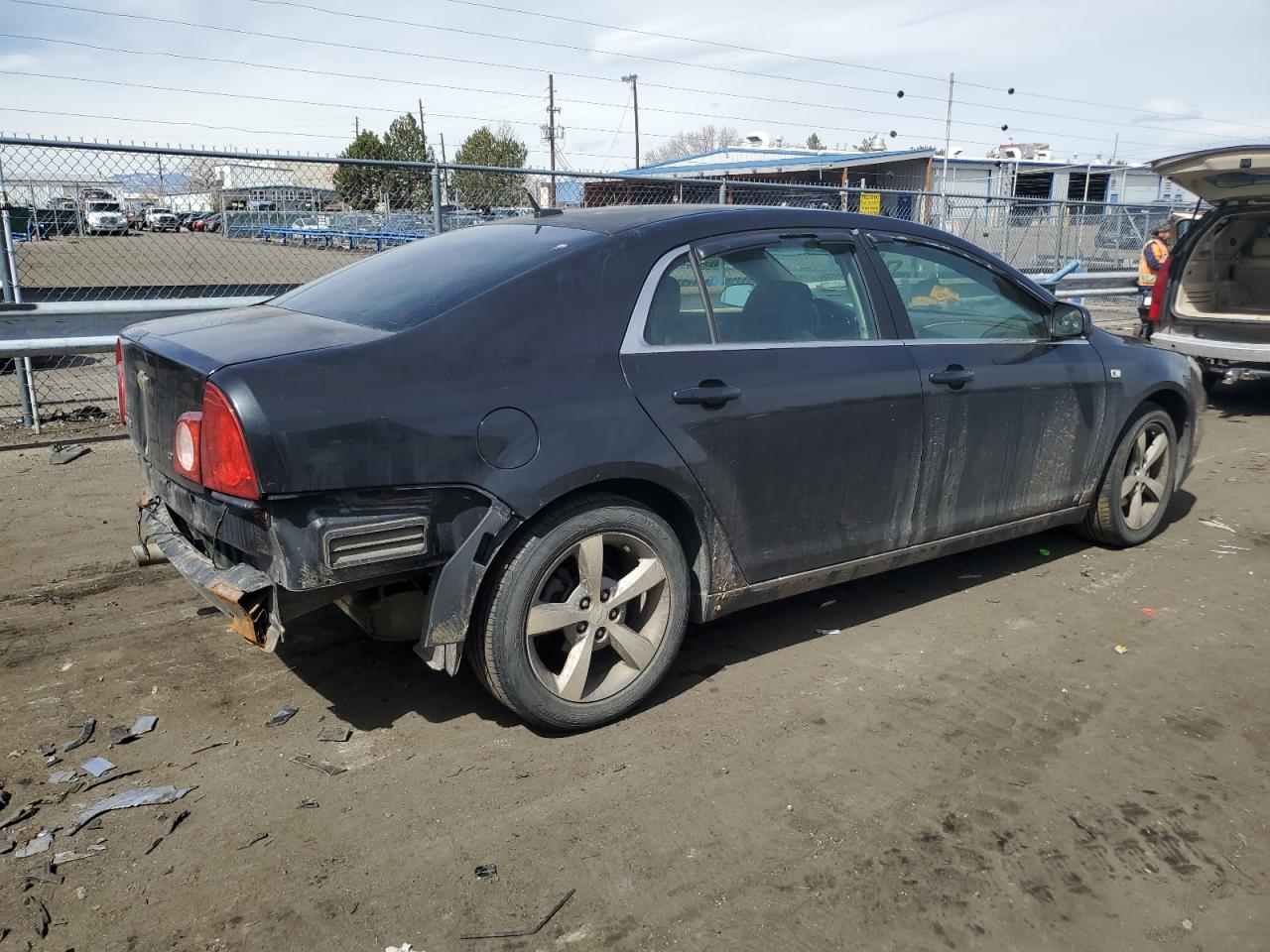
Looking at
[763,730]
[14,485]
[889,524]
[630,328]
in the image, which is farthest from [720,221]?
[14,485]

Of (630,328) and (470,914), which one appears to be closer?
(470,914)

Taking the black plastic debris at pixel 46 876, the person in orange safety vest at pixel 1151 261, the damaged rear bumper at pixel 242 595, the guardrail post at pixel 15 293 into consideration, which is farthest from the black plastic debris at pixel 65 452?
the person in orange safety vest at pixel 1151 261

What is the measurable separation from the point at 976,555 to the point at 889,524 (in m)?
1.46

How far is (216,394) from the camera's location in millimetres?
2779

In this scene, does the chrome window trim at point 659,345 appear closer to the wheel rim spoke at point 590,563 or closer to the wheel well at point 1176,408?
the wheel rim spoke at point 590,563

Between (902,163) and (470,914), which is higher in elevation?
(902,163)

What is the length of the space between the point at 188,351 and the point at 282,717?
51.0 inches

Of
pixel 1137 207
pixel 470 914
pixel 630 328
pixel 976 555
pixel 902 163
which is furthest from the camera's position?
pixel 902 163

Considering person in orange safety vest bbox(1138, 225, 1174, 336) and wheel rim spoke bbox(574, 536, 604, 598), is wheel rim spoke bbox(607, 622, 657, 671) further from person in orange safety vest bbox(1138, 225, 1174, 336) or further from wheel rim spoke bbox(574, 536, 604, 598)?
person in orange safety vest bbox(1138, 225, 1174, 336)

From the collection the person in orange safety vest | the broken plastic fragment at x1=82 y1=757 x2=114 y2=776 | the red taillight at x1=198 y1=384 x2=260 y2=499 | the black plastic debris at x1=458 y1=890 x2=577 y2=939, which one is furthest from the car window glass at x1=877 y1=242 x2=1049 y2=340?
the person in orange safety vest

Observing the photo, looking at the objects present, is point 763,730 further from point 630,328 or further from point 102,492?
point 102,492

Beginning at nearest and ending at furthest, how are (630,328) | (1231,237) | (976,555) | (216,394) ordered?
(216,394)
(630,328)
(976,555)
(1231,237)

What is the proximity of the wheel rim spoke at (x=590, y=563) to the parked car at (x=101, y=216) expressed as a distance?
618cm

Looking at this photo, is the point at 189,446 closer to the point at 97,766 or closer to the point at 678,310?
the point at 97,766
